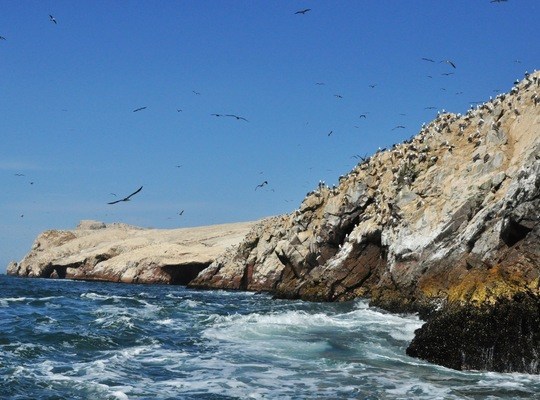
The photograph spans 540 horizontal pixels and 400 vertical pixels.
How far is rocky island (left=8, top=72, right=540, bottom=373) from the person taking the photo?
68.6 feet

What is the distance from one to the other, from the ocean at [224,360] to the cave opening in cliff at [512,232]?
5.52 metres

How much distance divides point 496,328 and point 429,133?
31267 mm

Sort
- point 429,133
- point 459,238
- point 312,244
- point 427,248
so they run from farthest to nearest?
point 312,244, point 429,133, point 427,248, point 459,238

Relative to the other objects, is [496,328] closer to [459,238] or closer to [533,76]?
[459,238]

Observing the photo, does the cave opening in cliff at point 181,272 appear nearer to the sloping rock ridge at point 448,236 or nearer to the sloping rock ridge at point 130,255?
the sloping rock ridge at point 130,255

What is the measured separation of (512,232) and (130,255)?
81677mm

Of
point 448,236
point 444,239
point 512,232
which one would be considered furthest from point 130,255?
point 512,232

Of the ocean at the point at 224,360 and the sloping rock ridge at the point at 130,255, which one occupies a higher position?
the sloping rock ridge at the point at 130,255

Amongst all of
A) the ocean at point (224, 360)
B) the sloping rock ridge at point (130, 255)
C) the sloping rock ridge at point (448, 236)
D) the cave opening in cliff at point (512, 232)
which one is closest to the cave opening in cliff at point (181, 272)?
the sloping rock ridge at point (130, 255)

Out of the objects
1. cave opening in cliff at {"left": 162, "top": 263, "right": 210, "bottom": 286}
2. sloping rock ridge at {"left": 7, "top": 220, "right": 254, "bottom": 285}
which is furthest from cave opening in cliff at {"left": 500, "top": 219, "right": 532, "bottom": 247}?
cave opening in cliff at {"left": 162, "top": 263, "right": 210, "bottom": 286}

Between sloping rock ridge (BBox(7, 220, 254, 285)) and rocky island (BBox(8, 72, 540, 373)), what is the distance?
68.4ft

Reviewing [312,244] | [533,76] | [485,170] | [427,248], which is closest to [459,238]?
[427,248]

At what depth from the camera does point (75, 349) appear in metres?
23.0

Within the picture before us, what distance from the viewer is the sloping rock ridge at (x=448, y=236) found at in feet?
68.5
